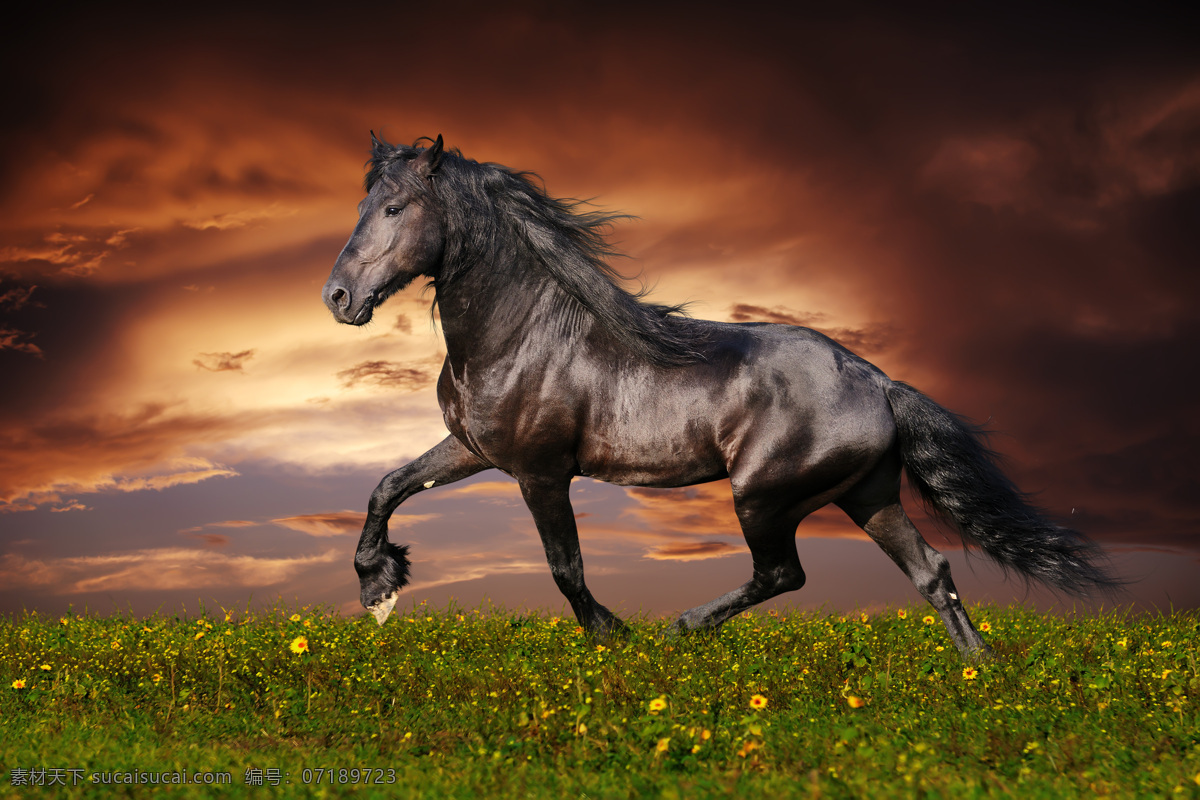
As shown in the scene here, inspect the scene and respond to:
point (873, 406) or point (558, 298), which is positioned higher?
point (558, 298)

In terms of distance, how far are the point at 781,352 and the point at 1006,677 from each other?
244 cm


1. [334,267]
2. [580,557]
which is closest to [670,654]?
[580,557]

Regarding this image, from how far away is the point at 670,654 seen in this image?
542 centimetres

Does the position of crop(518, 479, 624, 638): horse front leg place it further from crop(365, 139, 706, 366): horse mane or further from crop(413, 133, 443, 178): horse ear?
crop(413, 133, 443, 178): horse ear

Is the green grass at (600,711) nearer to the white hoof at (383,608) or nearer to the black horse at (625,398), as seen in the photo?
the white hoof at (383,608)

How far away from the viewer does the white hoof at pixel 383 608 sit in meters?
6.55

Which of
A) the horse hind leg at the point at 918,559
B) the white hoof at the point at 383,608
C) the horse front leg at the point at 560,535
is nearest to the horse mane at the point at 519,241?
the horse front leg at the point at 560,535

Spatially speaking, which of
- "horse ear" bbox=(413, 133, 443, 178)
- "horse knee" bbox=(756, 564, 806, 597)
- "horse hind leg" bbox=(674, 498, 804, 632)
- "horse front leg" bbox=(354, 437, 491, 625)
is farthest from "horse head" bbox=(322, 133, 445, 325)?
"horse knee" bbox=(756, 564, 806, 597)

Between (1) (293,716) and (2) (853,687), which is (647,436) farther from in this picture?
(1) (293,716)

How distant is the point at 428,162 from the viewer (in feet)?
18.2

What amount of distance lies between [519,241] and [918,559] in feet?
11.9

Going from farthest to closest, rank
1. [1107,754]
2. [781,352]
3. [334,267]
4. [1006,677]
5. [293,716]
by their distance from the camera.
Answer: [781,352] < [334,267] < [1006,677] < [293,716] < [1107,754]

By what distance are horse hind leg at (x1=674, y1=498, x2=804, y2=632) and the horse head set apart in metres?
2.68

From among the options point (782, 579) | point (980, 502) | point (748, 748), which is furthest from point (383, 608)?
point (980, 502)
